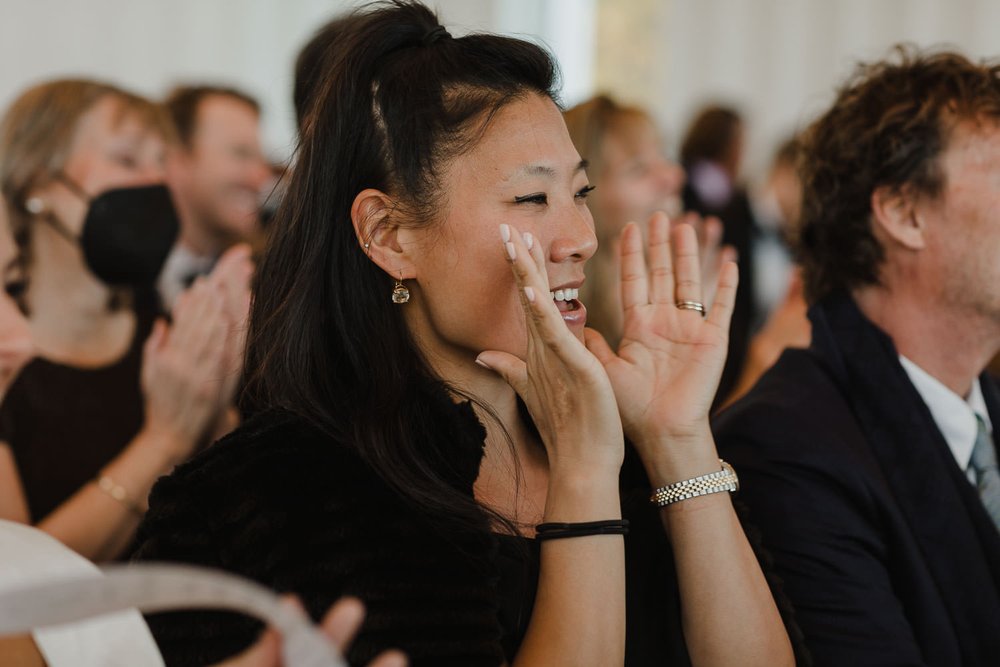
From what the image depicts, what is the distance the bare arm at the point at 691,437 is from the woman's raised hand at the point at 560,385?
15 centimetres

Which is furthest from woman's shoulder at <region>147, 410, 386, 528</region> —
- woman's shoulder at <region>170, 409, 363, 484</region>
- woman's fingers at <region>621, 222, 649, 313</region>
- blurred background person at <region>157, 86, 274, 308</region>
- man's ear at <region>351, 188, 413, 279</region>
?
blurred background person at <region>157, 86, 274, 308</region>

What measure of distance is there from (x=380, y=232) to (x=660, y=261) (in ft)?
1.43

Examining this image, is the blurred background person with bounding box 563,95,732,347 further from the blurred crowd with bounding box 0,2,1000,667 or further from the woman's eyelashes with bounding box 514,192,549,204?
the woman's eyelashes with bounding box 514,192,549,204

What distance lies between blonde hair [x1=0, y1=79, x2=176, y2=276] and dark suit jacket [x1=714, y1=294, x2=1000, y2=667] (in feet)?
4.75

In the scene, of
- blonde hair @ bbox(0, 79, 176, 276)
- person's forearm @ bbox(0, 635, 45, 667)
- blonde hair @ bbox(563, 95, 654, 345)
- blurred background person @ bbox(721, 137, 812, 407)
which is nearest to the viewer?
person's forearm @ bbox(0, 635, 45, 667)

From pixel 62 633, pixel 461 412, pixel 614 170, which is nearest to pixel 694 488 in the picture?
pixel 461 412

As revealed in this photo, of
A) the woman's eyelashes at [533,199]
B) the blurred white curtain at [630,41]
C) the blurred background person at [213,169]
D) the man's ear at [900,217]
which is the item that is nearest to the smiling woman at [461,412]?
the woman's eyelashes at [533,199]

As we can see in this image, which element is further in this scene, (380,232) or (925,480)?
(925,480)

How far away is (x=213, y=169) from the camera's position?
11.0ft

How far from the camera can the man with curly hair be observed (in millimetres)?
1607

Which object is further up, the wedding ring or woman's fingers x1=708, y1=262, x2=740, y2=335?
woman's fingers x1=708, y1=262, x2=740, y2=335

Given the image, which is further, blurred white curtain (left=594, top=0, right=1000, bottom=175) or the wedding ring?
blurred white curtain (left=594, top=0, right=1000, bottom=175)

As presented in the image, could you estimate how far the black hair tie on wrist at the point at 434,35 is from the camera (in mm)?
1514

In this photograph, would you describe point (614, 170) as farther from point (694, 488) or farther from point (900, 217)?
point (694, 488)
